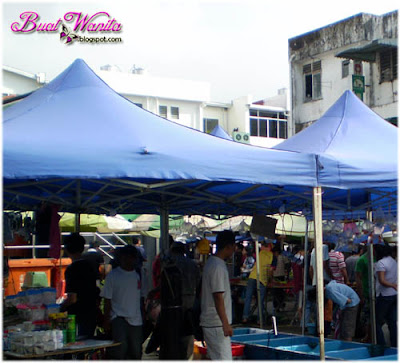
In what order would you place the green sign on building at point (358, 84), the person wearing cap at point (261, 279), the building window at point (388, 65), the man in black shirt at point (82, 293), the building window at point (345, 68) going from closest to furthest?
the man in black shirt at point (82, 293)
the person wearing cap at point (261, 279)
the building window at point (388, 65)
the green sign on building at point (358, 84)
the building window at point (345, 68)

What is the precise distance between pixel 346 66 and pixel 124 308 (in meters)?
23.7

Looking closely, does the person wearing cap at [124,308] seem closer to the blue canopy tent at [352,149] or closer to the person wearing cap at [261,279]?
the blue canopy tent at [352,149]

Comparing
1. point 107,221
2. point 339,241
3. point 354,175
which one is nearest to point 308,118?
point 107,221

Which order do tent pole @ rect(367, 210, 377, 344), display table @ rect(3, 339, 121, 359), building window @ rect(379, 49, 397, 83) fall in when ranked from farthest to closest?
building window @ rect(379, 49, 397, 83) < tent pole @ rect(367, 210, 377, 344) < display table @ rect(3, 339, 121, 359)

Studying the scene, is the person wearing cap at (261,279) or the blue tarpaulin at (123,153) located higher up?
the blue tarpaulin at (123,153)

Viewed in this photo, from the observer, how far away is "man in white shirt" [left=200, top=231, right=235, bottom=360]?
6.47m

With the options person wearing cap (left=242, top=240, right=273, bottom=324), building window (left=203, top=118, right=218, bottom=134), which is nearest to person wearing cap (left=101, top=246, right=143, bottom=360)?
person wearing cap (left=242, top=240, right=273, bottom=324)

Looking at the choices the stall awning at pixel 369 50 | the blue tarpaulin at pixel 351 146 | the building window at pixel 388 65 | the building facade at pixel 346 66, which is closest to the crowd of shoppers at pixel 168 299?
the blue tarpaulin at pixel 351 146

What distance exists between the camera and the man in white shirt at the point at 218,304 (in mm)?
6466

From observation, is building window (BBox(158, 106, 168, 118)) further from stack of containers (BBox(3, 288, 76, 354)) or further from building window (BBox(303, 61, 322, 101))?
stack of containers (BBox(3, 288, 76, 354))

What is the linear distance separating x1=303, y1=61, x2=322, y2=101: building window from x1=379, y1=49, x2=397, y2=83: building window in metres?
4.16

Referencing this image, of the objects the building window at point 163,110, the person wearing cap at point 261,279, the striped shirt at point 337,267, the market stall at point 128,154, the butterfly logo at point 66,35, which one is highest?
the building window at point 163,110

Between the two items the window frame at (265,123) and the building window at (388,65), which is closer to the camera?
the building window at (388,65)

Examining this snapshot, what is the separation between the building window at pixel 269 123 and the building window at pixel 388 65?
739 inches
